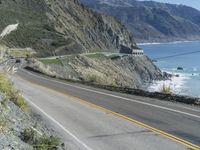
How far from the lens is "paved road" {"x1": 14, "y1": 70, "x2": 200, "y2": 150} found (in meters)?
13.5

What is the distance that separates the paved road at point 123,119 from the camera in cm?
1354

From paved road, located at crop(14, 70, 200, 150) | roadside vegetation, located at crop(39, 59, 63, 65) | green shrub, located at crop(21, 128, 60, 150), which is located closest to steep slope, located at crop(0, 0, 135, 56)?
roadside vegetation, located at crop(39, 59, 63, 65)

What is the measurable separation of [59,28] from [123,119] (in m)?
106

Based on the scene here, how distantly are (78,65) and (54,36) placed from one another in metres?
21.3

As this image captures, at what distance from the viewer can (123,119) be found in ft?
56.3

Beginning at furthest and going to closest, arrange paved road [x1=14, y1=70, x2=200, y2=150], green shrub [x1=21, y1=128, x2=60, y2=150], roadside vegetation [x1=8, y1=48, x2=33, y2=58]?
roadside vegetation [x1=8, y1=48, x2=33, y2=58] → paved road [x1=14, y1=70, x2=200, y2=150] → green shrub [x1=21, y1=128, x2=60, y2=150]

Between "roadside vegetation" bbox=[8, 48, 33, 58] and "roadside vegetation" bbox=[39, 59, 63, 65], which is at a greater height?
"roadside vegetation" bbox=[8, 48, 33, 58]

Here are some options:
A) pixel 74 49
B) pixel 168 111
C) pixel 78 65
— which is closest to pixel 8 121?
pixel 168 111

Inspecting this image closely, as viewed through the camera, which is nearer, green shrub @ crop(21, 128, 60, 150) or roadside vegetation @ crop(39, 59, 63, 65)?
green shrub @ crop(21, 128, 60, 150)

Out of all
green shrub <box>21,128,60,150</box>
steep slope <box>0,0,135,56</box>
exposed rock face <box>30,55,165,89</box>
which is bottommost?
green shrub <box>21,128,60,150</box>

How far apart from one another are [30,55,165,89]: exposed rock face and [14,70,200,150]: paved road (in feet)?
160

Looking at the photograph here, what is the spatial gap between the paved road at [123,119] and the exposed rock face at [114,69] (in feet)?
160

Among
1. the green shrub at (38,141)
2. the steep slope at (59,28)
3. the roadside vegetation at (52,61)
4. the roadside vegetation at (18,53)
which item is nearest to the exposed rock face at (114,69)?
the roadside vegetation at (52,61)

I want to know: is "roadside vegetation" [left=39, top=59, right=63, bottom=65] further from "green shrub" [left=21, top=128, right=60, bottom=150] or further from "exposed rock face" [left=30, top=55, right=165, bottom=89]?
"green shrub" [left=21, top=128, right=60, bottom=150]
